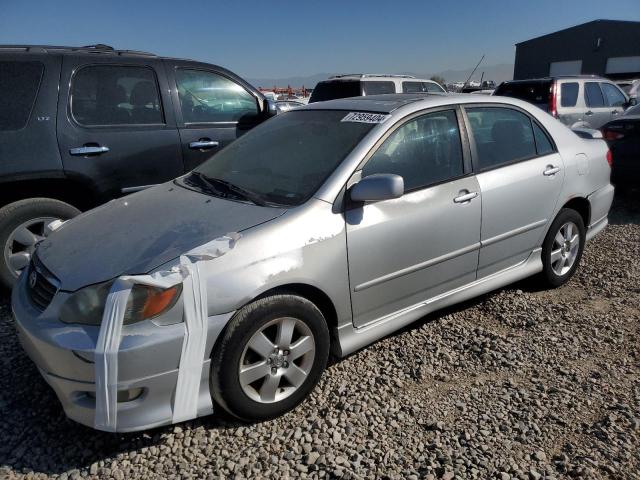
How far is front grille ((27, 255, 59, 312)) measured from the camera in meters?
2.27

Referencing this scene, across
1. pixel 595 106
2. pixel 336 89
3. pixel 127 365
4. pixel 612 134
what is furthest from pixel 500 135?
pixel 595 106

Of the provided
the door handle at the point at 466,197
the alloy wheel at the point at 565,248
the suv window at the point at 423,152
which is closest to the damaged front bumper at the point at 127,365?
the suv window at the point at 423,152

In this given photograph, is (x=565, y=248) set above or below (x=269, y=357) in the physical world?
below

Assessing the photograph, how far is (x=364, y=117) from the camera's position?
2.99m

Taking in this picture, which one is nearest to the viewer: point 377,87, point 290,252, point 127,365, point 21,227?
point 127,365

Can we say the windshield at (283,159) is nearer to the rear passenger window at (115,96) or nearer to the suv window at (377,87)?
the rear passenger window at (115,96)

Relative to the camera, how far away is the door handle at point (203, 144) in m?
4.37

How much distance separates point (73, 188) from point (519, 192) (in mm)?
3423

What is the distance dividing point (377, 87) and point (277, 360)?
8.41m

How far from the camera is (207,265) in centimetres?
216

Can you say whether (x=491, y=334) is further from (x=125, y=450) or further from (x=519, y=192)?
(x=125, y=450)

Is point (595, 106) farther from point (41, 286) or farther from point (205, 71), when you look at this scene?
point (41, 286)

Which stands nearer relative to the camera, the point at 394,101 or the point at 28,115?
the point at 394,101

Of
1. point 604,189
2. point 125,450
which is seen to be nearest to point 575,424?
point 125,450
